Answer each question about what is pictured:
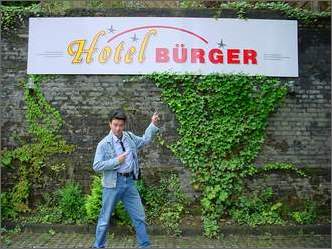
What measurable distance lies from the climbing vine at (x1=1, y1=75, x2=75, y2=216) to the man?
2.32m

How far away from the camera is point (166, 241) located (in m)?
7.34

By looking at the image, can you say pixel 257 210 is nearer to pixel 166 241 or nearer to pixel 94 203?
pixel 166 241

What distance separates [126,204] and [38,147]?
2.80 m

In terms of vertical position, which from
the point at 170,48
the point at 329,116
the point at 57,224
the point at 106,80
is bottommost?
the point at 57,224

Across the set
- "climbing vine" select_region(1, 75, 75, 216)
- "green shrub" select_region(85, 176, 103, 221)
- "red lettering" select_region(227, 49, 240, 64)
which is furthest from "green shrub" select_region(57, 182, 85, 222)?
"red lettering" select_region(227, 49, 240, 64)

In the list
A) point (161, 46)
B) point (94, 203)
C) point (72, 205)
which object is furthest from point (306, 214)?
point (72, 205)

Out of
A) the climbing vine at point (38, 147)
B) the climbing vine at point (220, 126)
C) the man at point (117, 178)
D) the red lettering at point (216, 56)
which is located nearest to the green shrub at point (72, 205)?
the climbing vine at point (38, 147)

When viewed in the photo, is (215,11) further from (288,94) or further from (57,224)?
(57,224)

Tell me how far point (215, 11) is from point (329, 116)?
2771 millimetres

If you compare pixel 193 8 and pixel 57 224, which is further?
pixel 193 8

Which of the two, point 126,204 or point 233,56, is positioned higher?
point 233,56

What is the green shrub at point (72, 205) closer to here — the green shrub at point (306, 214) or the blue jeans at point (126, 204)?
the blue jeans at point (126, 204)

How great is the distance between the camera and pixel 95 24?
825 cm

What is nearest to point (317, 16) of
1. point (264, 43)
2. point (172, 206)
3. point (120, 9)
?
point (264, 43)
